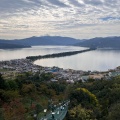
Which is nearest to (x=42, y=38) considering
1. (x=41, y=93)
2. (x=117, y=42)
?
(x=117, y=42)

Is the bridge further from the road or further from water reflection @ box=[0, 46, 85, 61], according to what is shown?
water reflection @ box=[0, 46, 85, 61]

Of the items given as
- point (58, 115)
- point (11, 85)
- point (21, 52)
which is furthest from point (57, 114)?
point (21, 52)

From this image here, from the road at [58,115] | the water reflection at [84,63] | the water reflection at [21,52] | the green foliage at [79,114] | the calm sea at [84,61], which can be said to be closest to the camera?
the road at [58,115]

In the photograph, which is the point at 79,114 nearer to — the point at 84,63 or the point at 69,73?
the point at 69,73

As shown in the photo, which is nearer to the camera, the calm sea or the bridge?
the bridge

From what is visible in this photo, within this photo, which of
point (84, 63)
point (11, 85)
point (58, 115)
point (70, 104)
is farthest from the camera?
point (84, 63)

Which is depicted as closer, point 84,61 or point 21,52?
point 84,61

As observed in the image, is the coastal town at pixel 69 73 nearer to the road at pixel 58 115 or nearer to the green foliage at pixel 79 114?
the road at pixel 58 115

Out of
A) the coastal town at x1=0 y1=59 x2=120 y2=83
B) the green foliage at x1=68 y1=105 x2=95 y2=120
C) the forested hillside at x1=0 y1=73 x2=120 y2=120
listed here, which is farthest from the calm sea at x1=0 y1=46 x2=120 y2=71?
the green foliage at x1=68 y1=105 x2=95 y2=120

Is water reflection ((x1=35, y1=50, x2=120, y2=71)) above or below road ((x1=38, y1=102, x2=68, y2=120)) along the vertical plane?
below

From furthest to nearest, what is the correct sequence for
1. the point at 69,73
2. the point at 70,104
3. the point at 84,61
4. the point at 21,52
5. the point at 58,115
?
the point at 21,52
the point at 84,61
the point at 69,73
the point at 70,104
the point at 58,115

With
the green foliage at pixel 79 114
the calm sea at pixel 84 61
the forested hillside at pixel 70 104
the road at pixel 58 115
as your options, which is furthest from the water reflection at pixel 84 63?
the green foliage at pixel 79 114
